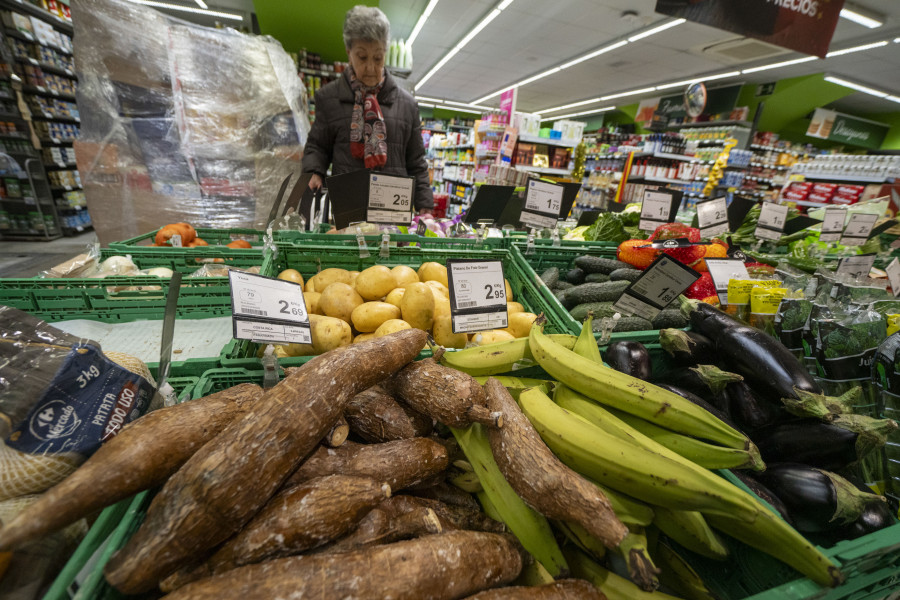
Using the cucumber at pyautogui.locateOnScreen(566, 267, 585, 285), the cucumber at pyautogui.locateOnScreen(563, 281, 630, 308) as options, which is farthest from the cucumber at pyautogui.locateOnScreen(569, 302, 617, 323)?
the cucumber at pyautogui.locateOnScreen(566, 267, 585, 285)

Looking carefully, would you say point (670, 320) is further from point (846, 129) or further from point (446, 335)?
point (846, 129)

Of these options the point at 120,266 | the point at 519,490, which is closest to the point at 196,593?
the point at 519,490

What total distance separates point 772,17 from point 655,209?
8.06ft

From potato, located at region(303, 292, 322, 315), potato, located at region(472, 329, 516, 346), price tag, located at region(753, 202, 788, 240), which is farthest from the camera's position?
price tag, located at region(753, 202, 788, 240)

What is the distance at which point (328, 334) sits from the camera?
121 cm

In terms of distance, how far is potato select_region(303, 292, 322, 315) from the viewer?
1.43 metres

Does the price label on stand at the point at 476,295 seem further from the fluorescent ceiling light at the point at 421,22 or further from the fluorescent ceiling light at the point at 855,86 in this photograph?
→ the fluorescent ceiling light at the point at 855,86

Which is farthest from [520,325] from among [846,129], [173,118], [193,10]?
[846,129]

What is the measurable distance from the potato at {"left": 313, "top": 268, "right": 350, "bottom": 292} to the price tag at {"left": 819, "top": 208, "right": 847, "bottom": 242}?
3901 millimetres

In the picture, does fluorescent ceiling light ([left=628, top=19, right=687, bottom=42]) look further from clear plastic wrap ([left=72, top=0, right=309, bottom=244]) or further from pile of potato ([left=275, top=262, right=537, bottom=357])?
pile of potato ([left=275, top=262, right=537, bottom=357])

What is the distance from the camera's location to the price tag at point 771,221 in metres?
3.00

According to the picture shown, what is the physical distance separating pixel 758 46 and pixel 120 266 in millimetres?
10177

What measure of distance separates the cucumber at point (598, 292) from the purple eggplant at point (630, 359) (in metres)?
0.68

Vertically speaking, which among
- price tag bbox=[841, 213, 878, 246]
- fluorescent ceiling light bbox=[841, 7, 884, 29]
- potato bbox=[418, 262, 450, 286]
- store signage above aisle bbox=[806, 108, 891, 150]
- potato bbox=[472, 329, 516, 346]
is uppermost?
fluorescent ceiling light bbox=[841, 7, 884, 29]
